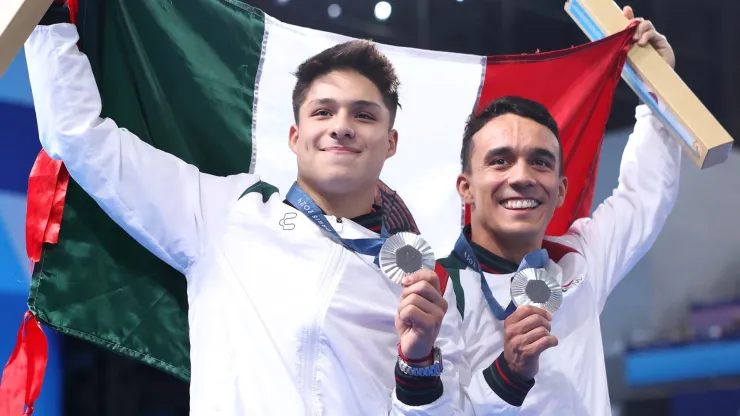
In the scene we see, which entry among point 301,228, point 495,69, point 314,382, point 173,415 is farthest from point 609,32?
point 173,415

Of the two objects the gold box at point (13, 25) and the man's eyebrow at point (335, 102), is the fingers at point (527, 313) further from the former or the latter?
the gold box at point (13, 25)

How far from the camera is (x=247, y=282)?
2.04 metres

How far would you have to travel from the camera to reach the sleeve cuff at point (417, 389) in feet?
6.13

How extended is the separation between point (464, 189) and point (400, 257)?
0.65m

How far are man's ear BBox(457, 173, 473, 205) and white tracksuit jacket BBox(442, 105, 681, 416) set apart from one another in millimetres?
224

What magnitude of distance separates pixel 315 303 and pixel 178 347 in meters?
0.40

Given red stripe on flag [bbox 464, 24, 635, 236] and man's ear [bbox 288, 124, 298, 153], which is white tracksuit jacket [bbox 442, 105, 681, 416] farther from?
man's ear [bbox 288, 124, 298, 153]

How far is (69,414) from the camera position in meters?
2.80

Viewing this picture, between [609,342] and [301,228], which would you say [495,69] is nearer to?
[301,228]

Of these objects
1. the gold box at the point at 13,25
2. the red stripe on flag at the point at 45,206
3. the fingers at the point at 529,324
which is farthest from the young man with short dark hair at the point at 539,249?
the gold box at the point at 13,25

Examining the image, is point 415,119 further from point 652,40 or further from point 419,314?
point 419,314

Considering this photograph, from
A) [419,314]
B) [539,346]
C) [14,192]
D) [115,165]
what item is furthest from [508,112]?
[14,192]

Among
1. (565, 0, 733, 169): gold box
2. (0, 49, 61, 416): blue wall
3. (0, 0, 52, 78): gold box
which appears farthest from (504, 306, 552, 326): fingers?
(0, 49, 61, 416): blue wall

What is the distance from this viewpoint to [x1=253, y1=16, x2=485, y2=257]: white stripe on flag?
2.46 m
